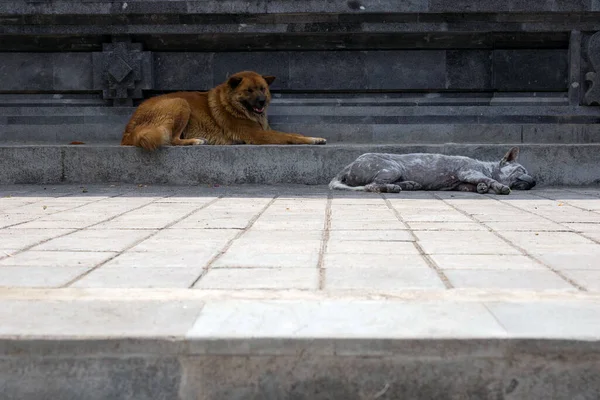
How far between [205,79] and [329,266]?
7494 mm

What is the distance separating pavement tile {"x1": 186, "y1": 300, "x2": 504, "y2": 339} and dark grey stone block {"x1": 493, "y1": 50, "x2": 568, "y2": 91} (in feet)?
27.1

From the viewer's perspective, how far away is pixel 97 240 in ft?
14.0

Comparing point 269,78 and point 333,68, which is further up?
point 333,68

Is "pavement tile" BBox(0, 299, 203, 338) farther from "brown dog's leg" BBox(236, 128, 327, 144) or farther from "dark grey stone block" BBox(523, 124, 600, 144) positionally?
"dark grey stone block" BBox(523, 124, 600, 144)

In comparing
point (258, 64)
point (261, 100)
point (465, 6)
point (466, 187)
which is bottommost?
point (466, 187)

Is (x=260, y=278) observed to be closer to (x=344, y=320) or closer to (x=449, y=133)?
(x=344, y=320)

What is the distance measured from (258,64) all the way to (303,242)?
6639mm

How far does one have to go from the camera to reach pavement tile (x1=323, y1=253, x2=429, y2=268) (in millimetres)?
3463

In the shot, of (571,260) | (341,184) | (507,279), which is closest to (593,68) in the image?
(341,184)

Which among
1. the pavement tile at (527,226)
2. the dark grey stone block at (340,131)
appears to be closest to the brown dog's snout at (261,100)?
the dark grey stone block at (340,131)

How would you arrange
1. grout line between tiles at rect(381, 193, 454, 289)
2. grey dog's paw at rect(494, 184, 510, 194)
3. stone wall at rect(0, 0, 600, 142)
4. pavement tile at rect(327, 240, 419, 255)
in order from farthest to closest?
stone wall at rect(0, 0, 600, 142), grey dog's paw at rect(494, 184, 510, 194), pavement tile at rect(327, 240, 419, 255), grout line between tiles at rect(381, 193, 454, 289)

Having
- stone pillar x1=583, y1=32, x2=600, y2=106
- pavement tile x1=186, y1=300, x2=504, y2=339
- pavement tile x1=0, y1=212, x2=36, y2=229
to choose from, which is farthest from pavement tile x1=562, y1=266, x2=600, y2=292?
stone pillar x1=583, y1=32, x2=600, y2=106

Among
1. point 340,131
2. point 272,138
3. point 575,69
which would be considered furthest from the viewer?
point 340,131

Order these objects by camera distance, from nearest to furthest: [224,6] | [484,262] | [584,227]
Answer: [484,262] → [584,227] → [224,6]
